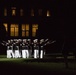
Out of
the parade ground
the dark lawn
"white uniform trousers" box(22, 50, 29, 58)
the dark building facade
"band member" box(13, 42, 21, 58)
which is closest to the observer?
the dark lawn

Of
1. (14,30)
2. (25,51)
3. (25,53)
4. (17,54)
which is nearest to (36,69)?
(25,51)

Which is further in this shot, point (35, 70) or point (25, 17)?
point (25, 17)

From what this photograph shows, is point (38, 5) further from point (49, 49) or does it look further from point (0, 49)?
point (0, 49)

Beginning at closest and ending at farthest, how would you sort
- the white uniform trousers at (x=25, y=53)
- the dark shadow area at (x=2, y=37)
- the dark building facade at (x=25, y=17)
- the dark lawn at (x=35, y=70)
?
the dark lawn at (x=35, y=70) < the white uniform trousers at (x=25, y=53) < the dark shadow area at (x=2, y=37) < the dark building facade at (x=25, y=17)

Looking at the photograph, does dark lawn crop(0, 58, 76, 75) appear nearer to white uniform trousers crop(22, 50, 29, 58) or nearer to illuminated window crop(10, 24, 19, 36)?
white uniform trousers crop(22, 50, 29, 58)

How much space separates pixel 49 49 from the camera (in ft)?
190

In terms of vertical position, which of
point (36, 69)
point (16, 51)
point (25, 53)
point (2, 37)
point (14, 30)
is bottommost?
point (2, 37)

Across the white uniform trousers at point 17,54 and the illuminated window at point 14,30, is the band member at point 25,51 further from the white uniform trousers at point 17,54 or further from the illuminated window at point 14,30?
the illuminated window at point 14,30

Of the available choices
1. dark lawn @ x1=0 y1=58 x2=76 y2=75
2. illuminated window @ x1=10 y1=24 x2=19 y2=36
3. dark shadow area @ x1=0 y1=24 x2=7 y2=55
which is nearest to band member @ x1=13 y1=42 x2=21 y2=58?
dark lawn @ x1=0 y1=58 x2=76 y2=75

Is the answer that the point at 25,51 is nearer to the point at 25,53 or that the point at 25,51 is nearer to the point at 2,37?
the point at 25,53

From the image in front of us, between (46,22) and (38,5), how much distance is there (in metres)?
3.51

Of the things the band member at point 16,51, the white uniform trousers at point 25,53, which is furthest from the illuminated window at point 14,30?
the white uniform trousers at point 25,53

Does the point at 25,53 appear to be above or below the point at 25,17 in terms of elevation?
below

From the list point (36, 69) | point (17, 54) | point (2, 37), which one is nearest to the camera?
point (36, 69)
